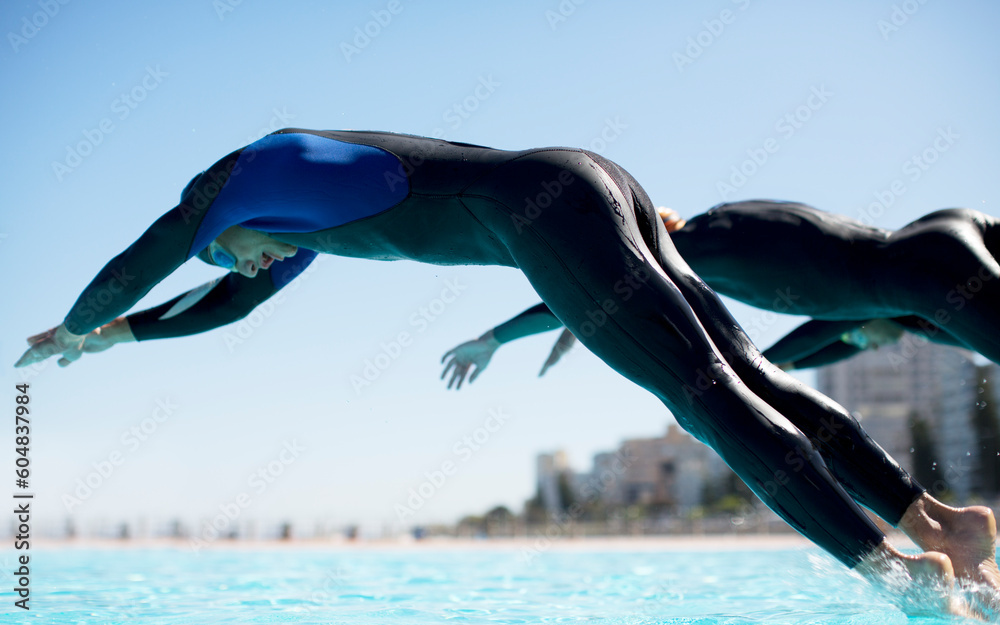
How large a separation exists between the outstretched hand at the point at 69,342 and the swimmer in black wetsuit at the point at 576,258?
0.94 feet

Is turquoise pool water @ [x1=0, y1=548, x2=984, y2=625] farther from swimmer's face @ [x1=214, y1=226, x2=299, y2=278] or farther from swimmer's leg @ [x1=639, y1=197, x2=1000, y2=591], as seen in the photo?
swimmer's face @ [x1=214, y1=226, x2=299, y2=278]

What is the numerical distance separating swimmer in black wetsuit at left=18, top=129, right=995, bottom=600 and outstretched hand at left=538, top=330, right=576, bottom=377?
2.20 m

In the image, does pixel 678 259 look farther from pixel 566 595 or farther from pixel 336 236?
pixel 566 595

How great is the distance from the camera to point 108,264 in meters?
2.87

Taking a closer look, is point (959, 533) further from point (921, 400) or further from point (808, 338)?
point (921, 400)

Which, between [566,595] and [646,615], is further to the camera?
[566,595]

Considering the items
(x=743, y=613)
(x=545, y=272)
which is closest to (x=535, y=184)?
(x=545, y=272)

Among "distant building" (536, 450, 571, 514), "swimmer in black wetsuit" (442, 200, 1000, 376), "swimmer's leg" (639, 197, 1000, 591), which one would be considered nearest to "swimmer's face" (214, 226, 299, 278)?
"swimmer's leg" (639, 197, 1000, 591)

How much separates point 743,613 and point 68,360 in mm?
3222

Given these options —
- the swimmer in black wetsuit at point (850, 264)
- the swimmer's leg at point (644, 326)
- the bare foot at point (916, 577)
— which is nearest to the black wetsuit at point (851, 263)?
the swimmer in black wetsuit at point (850, 264)

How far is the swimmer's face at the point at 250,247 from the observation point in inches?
117

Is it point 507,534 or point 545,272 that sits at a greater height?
point 545,272

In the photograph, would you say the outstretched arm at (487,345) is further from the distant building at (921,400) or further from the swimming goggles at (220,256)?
the distant building at (921,400)

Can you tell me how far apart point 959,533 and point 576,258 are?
1.50 m
